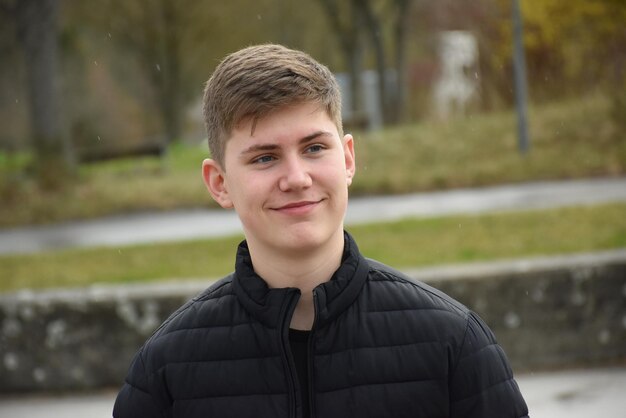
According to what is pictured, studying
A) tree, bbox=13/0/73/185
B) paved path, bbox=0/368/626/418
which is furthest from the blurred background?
paved path, bbox=0/368/626/418

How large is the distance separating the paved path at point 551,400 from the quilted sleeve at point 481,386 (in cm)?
343

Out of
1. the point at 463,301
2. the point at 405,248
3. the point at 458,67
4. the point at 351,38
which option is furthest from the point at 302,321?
the point at 351,38

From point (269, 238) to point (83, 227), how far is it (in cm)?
1151

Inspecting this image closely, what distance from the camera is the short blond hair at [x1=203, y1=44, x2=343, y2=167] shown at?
2193 mm

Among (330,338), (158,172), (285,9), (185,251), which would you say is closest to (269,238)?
(330,338)

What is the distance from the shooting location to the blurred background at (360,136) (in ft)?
26.9

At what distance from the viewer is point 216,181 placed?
2436mm

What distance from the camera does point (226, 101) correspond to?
226cm

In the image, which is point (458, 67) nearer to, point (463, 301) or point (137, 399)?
point (463, 301)

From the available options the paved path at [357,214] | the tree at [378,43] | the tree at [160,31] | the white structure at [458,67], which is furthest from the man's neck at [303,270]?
the tree at [160,31]

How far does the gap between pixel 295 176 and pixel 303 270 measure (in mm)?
250

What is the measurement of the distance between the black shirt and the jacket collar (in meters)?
0.08

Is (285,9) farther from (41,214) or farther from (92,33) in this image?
(41,214)

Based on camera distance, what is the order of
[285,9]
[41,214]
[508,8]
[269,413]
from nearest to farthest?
[269,413] → [41,214] → [508,8] → [285,9]
